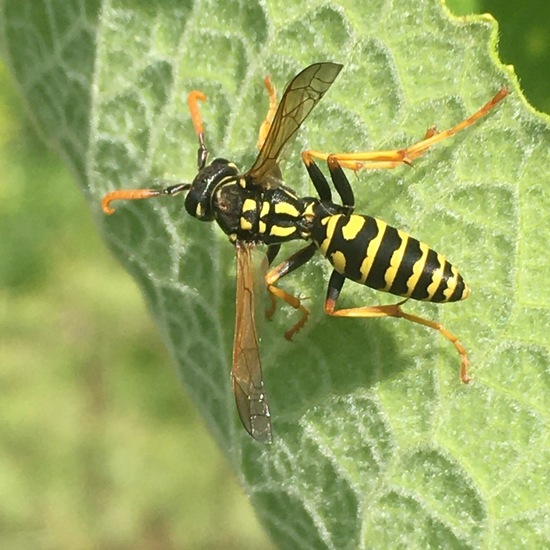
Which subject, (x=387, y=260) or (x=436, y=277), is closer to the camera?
(x=436, y=277)

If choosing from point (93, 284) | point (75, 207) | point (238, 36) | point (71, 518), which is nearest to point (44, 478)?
point (71, 518)

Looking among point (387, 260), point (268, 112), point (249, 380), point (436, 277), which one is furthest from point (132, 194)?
point (436, 277)

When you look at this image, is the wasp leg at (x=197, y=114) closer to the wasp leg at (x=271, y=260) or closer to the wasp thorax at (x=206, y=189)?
the wasp thorax at (x=206, y=189)

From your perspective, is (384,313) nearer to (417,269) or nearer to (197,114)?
(417,269)

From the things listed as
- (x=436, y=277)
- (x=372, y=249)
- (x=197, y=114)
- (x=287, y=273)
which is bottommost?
(x=436, y=277)

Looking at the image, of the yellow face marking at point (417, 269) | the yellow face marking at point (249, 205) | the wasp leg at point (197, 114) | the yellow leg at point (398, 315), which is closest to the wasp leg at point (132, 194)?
the wasp leg at point (197, 114)

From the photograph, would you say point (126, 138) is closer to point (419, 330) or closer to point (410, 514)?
point (419, 330)

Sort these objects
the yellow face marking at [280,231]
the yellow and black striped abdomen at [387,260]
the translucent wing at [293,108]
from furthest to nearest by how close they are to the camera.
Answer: the yellow face marking at [280,231], the yellow and black striped abdomen at [387,260], the translucent wing at [293,108]
